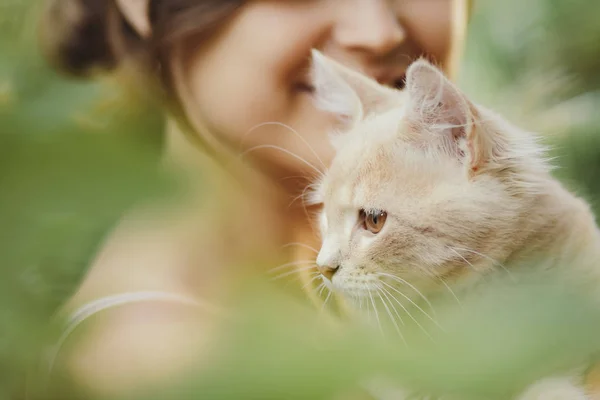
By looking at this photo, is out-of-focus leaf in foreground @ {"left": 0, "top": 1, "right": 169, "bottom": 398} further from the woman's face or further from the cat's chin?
the cat's chin

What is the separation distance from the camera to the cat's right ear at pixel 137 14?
68 centimetres

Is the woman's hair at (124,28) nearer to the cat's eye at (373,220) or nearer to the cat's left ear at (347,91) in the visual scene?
the cat's left ear at (347,91)

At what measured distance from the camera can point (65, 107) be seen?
0.57 meters

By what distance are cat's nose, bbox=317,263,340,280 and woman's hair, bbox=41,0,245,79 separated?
295 mm

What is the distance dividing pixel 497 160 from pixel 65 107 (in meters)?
0.42

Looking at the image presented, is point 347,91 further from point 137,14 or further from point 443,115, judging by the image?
point 137,14

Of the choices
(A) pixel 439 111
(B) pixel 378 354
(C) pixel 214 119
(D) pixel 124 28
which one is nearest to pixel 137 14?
(D) pixel 124 28

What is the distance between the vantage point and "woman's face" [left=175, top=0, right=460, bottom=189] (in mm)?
699

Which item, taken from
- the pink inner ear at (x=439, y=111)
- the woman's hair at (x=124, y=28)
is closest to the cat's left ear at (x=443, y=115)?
the pink inner ear at (x=439, y=111)

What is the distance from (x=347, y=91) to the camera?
700mm

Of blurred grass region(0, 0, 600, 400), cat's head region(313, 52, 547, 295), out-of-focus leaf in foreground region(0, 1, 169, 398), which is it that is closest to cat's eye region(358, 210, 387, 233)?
cat's head region(313, 52, 547, 295)

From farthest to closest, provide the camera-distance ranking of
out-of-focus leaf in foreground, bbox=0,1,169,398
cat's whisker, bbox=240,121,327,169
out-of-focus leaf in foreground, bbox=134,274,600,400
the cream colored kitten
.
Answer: cat's whisker, bbox=240,121,327,169 < the cream colored kitten < out-of-focus leaf in foreground, bbox=0,1,169,398 < out-of-focus leaf in foreground, bbox=134,274,600,400

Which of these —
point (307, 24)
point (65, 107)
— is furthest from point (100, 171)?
point (307, 24)

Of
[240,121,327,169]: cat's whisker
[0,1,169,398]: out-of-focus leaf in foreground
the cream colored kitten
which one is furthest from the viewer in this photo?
[240,121,327,169]: cat's whisker
